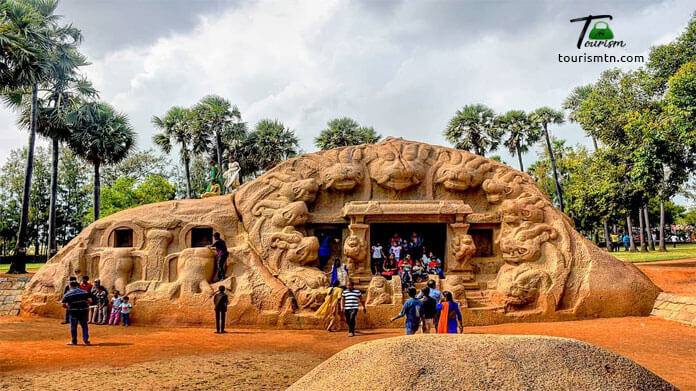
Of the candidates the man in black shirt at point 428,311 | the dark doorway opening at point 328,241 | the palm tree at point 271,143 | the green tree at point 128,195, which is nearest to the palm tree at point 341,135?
the palm tree at point 271,143

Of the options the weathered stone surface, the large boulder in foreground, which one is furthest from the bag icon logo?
the large boulder in foreground

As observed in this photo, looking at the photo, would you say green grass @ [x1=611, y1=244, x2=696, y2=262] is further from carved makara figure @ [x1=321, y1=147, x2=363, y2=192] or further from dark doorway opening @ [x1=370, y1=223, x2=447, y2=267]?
carved makara figure @ [x1=321, y1=147, x2=363, y2=192]

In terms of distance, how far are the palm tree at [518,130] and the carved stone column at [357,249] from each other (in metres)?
22.0

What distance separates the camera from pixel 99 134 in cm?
2436

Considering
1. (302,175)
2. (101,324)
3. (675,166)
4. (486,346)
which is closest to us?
(486,346)

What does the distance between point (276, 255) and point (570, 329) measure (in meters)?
7.72

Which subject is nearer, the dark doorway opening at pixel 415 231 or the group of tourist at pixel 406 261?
the group of tourist at pixel 406 261

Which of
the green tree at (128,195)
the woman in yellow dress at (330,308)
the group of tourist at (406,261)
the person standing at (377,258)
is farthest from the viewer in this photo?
the green tree at (128,195)

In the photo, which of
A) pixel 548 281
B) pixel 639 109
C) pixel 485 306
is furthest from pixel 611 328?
pixel 639 109

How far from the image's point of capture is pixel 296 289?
12703 millimetres

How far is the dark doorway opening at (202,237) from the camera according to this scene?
14.1 meters

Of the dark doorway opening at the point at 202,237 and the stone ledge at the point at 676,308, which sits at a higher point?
the dark doorway opening at the point at 202,237

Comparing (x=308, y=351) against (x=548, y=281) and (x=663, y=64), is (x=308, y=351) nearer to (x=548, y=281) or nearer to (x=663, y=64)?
(x=548, y=281)

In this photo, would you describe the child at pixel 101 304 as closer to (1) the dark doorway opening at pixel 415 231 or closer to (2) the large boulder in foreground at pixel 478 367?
(1) the dark doorway opening at pixel 415 231
